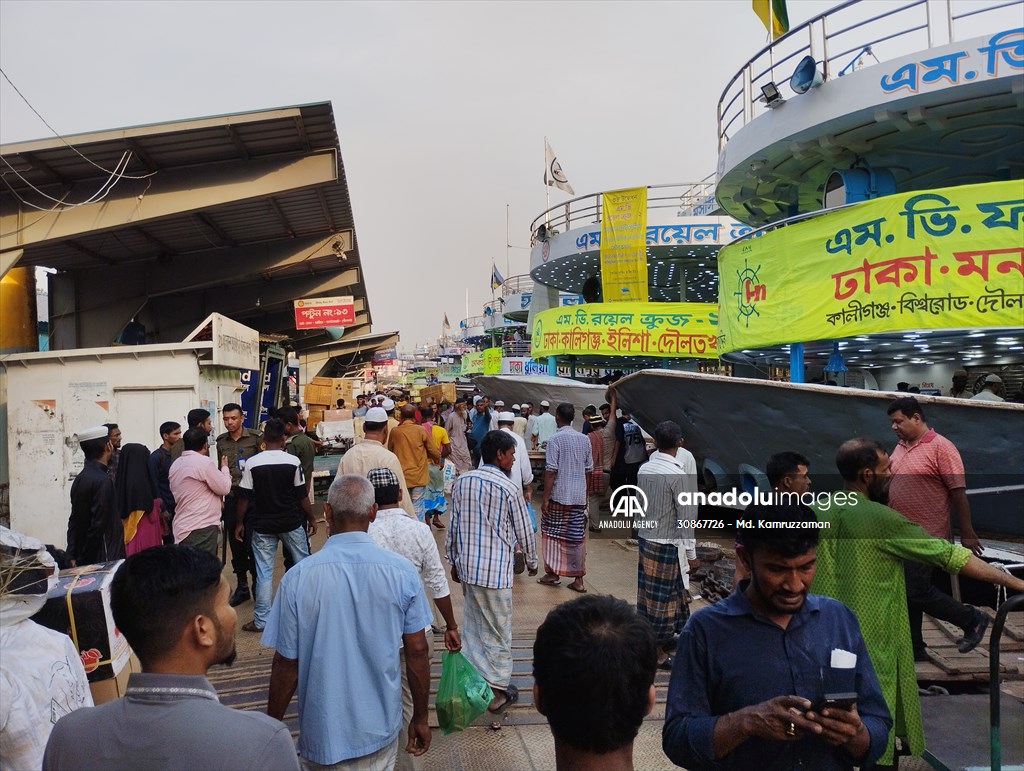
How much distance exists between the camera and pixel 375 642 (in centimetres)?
260

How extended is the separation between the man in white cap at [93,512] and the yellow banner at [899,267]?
7.76 m

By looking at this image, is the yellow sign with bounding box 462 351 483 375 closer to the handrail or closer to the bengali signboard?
the bengali signboard

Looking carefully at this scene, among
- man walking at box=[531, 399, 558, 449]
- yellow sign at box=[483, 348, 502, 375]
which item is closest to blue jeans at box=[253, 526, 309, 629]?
man walking at box=[531, 399, 558, 449]

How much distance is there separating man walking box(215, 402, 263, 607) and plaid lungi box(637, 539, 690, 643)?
11.8ft

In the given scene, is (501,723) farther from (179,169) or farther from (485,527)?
(179,169)

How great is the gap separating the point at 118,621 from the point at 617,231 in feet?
50.2

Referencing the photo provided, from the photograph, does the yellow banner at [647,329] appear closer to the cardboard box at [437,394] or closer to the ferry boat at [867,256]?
the ferry boat at [867,256]

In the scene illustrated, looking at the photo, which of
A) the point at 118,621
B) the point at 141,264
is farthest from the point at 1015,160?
the point at 141,264

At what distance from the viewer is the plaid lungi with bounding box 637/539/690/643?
514 cm

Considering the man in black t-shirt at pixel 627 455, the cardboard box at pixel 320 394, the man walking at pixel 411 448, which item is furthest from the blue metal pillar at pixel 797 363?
the cardboard box at pixel 320 394

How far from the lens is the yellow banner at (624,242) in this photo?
1562 cm

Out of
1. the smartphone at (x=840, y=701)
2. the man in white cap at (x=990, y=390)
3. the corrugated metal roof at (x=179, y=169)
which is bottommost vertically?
the smartphone at (x=840, y=701)

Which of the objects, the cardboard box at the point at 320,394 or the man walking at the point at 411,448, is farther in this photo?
the cardboard box at the point at 320,394

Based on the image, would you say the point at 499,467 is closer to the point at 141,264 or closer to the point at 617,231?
the point at 617,231
